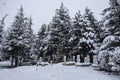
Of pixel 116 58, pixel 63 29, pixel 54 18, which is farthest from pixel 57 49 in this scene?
pixel 116 58

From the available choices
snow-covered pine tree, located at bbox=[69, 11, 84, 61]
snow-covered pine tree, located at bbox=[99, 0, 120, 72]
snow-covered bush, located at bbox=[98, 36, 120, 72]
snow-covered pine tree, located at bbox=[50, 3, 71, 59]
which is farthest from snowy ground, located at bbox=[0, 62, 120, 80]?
snow-covered pine tree, located at bbox=[50, 3, 71, 59]

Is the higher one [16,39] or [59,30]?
[59,30]

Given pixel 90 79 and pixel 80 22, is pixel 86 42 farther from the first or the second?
pixel 90 79

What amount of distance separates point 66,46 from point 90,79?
22295 mm

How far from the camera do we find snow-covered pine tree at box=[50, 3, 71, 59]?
3416cm

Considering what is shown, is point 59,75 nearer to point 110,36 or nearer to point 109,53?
point 109,53

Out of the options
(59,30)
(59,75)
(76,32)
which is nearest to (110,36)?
(59,75)

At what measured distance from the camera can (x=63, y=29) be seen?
A: 34.8 metres

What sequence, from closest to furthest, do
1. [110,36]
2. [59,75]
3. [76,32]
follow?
[59,75]
[110,36]
[76,32]

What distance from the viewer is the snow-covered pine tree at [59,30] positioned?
3416 centimetres

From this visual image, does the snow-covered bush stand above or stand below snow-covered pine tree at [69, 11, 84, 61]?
below

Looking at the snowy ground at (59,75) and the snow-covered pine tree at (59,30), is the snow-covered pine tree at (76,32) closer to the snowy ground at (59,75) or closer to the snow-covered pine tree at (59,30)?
the snow-covered pine tree at (59,30)

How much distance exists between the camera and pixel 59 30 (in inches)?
1346

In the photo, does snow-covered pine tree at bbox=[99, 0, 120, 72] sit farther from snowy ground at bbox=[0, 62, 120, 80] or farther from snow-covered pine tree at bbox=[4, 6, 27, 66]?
snow-covered pine tree at bbox=[4, 6, 27, 66]
